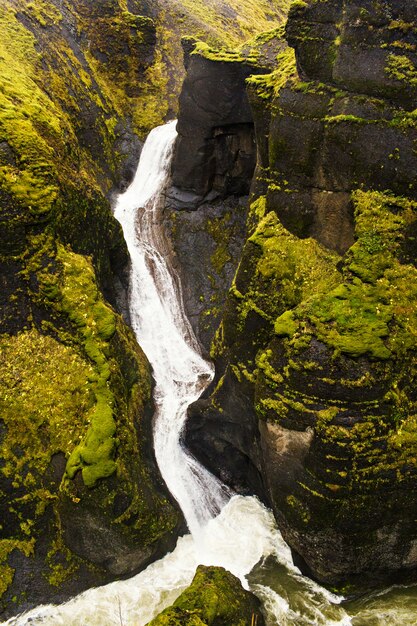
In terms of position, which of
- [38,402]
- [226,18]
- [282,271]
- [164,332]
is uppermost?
[226,18]

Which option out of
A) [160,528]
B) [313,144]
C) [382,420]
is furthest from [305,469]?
[313,144]

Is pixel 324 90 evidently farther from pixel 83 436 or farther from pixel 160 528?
pixel 160 528

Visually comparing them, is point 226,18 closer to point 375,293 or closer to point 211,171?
point 211,171

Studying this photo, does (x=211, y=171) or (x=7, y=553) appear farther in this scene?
(x=211, y=171)

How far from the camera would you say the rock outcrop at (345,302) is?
12070 mm

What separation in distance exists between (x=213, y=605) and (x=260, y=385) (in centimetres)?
588

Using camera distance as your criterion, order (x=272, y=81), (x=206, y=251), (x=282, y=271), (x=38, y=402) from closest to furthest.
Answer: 1. (x=282, y=271)
2. (x=38, y=402)
3. (x=272, y=81)
4. (x=206, y=251)

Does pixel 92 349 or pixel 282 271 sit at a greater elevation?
pixel 282 271

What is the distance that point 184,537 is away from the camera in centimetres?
1574

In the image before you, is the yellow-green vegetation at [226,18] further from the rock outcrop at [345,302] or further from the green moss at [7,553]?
the green moss at [7,553]

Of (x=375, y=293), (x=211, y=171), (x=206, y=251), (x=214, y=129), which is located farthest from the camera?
(x=211, y=171)

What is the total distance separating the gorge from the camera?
483 inches

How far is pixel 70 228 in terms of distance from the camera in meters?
17.2

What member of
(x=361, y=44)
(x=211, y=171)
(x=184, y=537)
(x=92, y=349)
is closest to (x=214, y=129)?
(x=211, y=171)
